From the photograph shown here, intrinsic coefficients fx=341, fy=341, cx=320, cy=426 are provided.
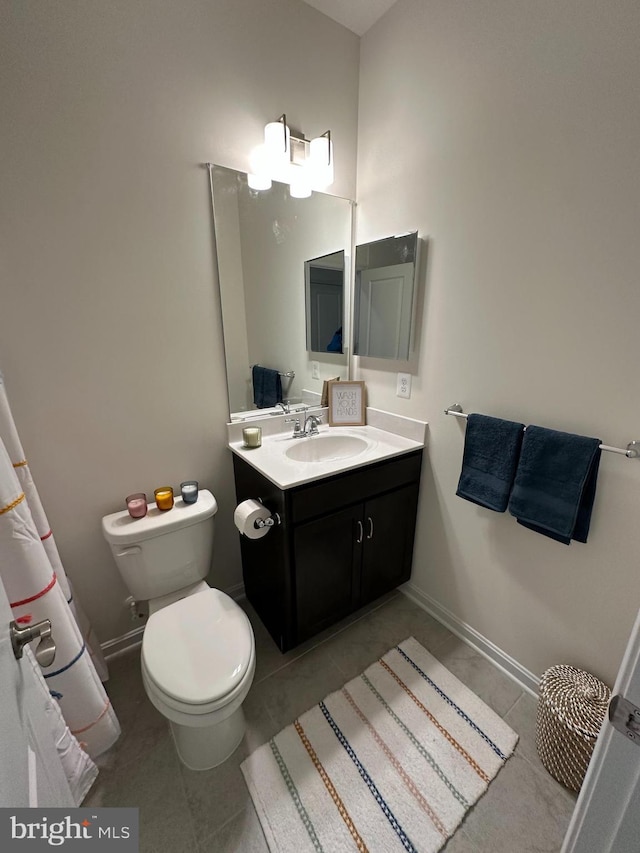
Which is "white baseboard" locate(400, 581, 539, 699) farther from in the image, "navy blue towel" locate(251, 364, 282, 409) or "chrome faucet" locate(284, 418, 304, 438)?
"navy blue towel" locate(251, 364, 282, 409)

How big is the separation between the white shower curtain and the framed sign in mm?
1284

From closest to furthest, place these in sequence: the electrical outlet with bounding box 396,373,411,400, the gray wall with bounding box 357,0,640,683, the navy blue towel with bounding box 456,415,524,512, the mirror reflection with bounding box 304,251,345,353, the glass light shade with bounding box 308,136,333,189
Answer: the gray wall with bounding box 357,0,640,683 < the navy blue towel with bounding box 456,415,524,512 < the glass light shade with bounding box 308,136,333,189 < the electrical outlet with bounding box 396,373,411,400 < the mirror reflection with bounding box 304,251,345,353

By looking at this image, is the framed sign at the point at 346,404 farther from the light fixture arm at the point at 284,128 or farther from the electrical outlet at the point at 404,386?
the light fixture arm at the point at 284,128

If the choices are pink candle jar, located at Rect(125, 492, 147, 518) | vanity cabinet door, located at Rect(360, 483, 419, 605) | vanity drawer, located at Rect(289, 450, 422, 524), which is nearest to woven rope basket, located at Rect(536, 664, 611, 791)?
vanity cabinet door, located at Rect(360, 483, 419, 605)

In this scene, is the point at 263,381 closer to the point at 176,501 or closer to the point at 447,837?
the point at 176,501

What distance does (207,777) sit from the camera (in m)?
1.14

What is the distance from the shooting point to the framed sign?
185 centimetres

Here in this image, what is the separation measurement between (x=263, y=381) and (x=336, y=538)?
2.66ft

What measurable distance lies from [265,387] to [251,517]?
665mm

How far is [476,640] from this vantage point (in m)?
1.56

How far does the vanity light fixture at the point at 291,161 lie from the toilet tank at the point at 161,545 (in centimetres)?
140

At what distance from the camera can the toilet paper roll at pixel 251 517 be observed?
1.30 metres

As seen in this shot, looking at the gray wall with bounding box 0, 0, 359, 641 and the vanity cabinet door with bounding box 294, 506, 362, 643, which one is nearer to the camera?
the gray wall with bounding box 0, 0, 359, 641

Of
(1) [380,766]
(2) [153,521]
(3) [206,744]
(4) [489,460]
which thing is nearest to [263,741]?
(3) [206,744]
